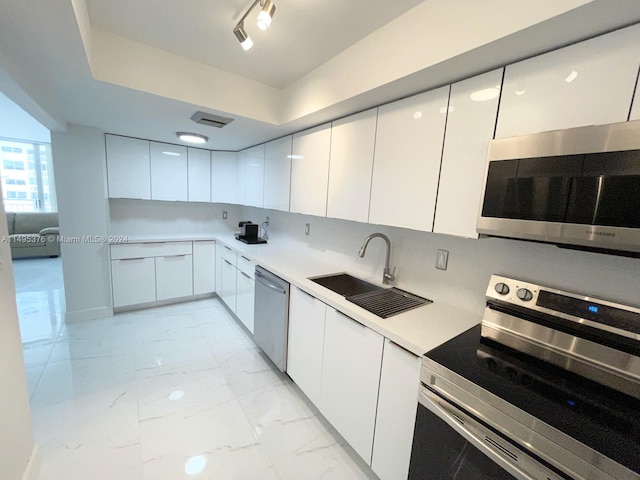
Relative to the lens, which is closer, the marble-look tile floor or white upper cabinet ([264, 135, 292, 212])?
the marble-look tile floor

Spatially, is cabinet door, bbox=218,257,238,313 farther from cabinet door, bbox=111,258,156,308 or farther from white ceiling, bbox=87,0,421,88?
white ceiling, bbox=87,0,421,88

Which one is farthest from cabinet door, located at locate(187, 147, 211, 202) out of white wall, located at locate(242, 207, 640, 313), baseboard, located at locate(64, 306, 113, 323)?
white wall, located at locate(242, 207, 640, 313)

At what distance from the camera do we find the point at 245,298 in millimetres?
2830

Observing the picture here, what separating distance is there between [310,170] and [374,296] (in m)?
1.20

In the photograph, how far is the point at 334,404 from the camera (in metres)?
1.66

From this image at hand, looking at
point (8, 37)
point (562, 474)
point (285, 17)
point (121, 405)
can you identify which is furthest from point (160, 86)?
point (562, 474)

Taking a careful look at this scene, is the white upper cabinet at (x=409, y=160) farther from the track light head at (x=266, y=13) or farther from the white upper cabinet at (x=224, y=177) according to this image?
the white upper cabinet at (x=224, y=177)

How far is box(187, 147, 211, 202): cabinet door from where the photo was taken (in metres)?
3.62

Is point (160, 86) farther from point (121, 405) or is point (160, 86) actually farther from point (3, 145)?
point (3, 145)

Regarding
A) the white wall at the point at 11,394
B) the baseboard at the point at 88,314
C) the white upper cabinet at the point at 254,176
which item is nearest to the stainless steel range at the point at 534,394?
the white wall at the point at 11,394

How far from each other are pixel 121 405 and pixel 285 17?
8.83 feet

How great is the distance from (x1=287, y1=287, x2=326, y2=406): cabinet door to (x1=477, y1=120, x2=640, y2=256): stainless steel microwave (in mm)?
1152

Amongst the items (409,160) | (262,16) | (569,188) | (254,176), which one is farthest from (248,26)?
(254,176)

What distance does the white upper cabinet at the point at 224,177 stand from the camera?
3.78 meters
